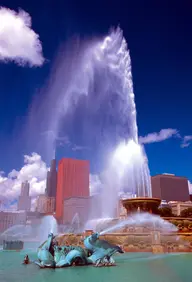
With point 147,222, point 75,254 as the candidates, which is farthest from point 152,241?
point 75,254

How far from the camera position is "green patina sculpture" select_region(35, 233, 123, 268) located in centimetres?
3025

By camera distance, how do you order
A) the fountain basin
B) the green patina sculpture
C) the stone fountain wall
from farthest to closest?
the fountain basin → the stone fountain wall → the green patina sculpture

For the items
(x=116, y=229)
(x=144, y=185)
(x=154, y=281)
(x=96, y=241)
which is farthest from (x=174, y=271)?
(x=144, y=185)

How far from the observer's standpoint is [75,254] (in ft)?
100

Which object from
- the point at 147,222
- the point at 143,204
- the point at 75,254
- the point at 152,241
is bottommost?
the point at 152,241

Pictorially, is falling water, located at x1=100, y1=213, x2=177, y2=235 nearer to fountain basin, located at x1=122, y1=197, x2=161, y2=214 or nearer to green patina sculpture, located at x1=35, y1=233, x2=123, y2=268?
fountain basin, located at x1=122, y1=197, x2=161, y2=214

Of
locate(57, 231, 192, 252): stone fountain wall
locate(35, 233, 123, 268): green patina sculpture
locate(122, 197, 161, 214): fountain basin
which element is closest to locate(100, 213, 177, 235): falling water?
locate(122, 197, 161, 214): fountain basin

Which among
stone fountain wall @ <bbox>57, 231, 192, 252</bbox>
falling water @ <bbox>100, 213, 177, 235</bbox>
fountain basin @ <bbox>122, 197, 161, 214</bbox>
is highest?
fountain basin @ <bbox>122, 197, 161, 214</bbox>

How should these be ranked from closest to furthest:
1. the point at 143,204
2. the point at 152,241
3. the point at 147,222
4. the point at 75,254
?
1. the point at 75,254
2. the point at 152,241
3. the point at 147,222
4. the point at 143,204

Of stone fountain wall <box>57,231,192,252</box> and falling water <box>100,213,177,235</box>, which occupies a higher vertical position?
falling water <box>100,213,177,235</box>

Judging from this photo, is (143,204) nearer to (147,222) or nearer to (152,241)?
(147,222)

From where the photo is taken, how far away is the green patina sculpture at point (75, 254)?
1191 inches

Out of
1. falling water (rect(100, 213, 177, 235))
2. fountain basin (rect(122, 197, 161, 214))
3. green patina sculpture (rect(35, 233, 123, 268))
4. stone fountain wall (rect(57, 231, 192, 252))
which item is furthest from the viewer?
fountain basin (rect(122, 197, 161, 214))

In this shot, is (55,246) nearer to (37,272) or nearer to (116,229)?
(37,272)
